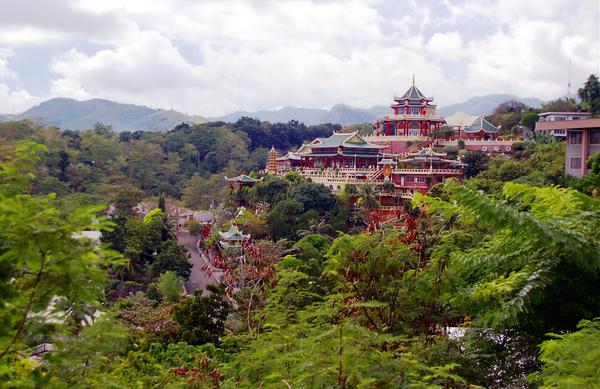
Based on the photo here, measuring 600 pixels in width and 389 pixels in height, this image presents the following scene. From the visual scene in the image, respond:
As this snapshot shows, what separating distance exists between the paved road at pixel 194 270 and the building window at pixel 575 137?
14787mm

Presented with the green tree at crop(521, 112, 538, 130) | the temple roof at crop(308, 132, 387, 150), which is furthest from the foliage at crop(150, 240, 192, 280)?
the green tree at crop(521, 112, 538, 130)

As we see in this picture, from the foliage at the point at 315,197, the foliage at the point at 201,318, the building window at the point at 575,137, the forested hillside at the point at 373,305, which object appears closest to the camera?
the forested hillside at the point at 373,305

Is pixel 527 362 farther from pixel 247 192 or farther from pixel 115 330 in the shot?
pixel 247 192

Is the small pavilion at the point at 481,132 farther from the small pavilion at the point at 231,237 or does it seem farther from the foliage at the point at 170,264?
the foliage at the point at 170,264

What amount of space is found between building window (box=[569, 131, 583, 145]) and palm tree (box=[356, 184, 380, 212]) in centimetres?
837

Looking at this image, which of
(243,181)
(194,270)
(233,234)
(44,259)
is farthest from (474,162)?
(44,259)

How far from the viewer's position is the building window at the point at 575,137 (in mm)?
24603

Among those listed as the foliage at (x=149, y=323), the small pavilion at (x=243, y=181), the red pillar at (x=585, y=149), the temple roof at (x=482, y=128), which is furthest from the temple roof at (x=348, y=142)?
the foliage at (x=149, y=323)

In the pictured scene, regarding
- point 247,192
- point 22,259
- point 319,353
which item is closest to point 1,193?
point 22,259

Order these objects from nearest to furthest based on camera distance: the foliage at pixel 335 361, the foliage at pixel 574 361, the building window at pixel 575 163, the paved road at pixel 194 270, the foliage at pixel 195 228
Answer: the foliage at pixel 574 361, the foliage at pixel 335 361, the building window at pixel 575 163, the paved road at pixel 194 270, the foliage at pixel 195 228

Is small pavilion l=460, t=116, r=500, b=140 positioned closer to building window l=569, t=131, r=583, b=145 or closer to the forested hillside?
building window l=569, t=131, r=583, b=145

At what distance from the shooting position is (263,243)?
20.6m

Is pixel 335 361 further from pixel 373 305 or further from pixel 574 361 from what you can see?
pixel 574 361

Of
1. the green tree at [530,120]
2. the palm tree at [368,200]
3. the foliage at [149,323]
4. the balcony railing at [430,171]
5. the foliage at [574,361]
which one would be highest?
the green tree at [530,120]
